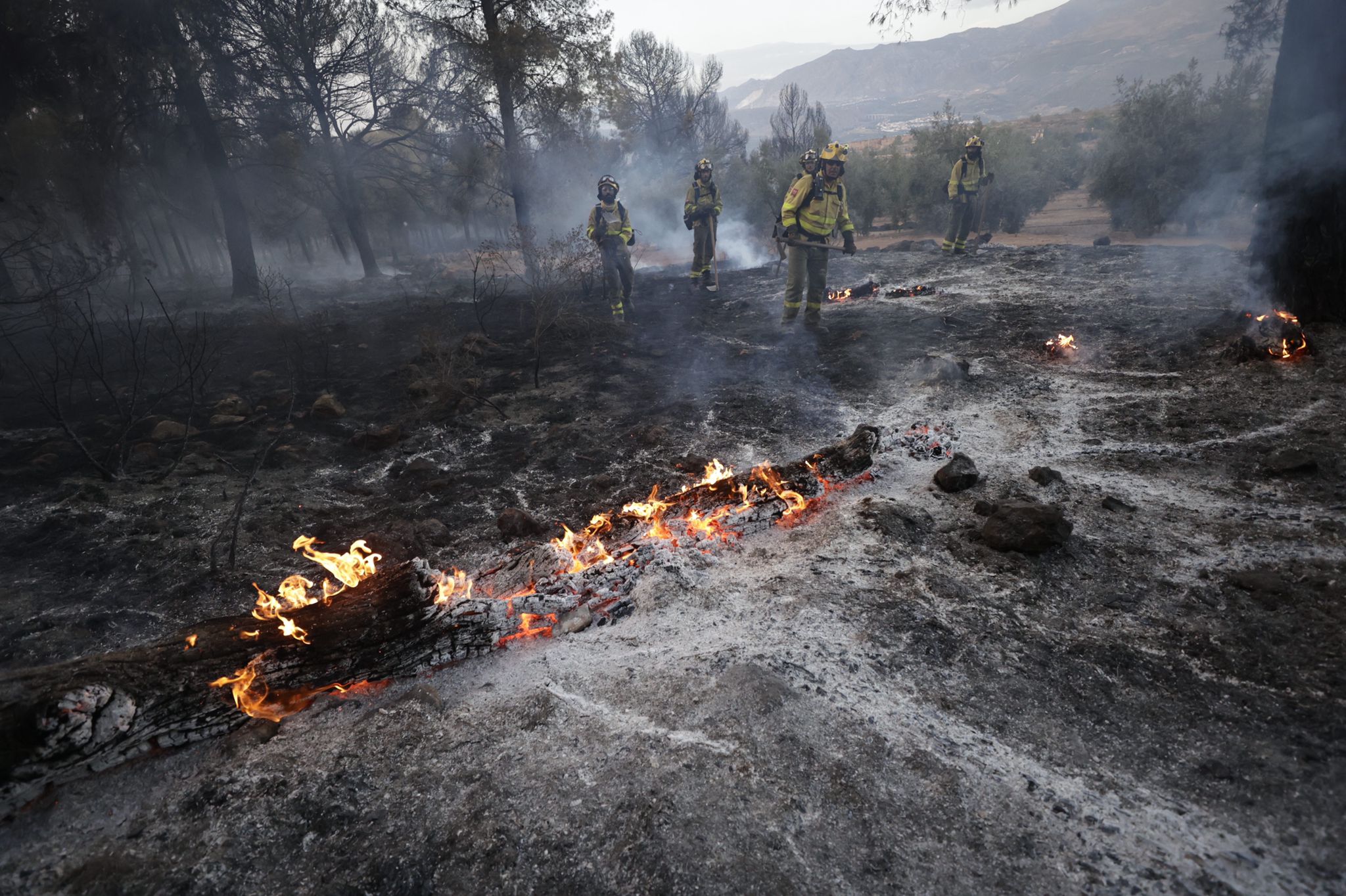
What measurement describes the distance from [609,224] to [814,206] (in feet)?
11.8

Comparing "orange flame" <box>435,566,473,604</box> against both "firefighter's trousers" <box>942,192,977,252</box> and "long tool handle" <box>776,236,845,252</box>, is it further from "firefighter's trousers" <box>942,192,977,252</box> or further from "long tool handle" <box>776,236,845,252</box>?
"firefighter's trousers" <box>942,192,977,252</box>

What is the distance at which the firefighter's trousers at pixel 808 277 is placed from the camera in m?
8.50

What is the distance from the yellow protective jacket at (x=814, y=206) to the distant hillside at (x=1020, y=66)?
44.6 meters

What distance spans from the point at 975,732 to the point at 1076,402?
14.4ft

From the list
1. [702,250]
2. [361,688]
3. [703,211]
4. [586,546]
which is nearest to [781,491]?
[586,546]

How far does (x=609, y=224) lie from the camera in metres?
10.0

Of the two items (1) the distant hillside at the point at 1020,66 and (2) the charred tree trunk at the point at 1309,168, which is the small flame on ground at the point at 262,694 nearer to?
(2) the charred tree trunk at the point at 1309,168

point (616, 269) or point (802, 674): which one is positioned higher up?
point (616, 269)

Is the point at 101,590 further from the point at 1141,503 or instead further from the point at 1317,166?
the point at 1317,166

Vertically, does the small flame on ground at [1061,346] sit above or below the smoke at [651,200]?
below

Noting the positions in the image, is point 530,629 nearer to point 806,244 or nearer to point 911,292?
point 806,244

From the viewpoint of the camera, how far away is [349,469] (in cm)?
525

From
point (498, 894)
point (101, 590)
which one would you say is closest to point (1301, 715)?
point (498, 894)

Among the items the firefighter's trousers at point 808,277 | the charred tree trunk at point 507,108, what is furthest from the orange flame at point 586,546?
the charred tree trunk at point 507,108
